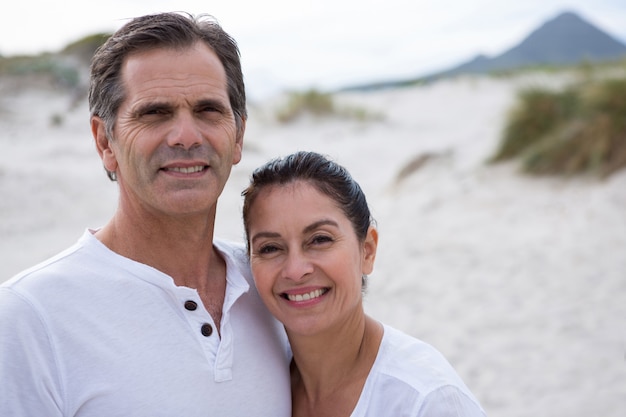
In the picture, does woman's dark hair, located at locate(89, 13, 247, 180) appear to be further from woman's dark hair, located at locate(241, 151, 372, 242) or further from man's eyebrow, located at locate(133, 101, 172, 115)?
woman's dark hair, located at locate(241, 151, 372, 242)

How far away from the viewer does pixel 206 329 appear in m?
2.03

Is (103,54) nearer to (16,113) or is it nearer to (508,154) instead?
(508,154)

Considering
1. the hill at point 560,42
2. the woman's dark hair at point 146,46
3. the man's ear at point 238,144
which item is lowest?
the man's ear at point 238,144

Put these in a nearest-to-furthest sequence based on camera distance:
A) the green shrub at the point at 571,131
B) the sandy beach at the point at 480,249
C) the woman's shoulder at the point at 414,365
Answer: the woman's shoulder at the point at 414,365 < the sandy beach at the point at 480,249 < the green shrub at the point at 571,131

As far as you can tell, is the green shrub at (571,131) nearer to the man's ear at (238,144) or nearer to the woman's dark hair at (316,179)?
the woman's dark hair at (316,179)

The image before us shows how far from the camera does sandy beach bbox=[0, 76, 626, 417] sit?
502 centimetres

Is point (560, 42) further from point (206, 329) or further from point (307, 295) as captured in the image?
point (206, 329)

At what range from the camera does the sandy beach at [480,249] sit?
5023 mm

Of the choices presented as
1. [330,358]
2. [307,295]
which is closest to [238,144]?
[307,295]

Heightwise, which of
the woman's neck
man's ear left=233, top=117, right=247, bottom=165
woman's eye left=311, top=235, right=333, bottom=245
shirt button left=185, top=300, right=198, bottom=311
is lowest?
the woman's neck

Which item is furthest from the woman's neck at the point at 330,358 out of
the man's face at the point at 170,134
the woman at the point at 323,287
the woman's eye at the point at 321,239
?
the man's face at the point at 170,134

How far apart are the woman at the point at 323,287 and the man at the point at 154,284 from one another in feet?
0.40

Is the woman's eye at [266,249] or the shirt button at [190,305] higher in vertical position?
the woman's eye at [266,249]

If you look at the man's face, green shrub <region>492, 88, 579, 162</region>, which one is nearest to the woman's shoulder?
the man's face
